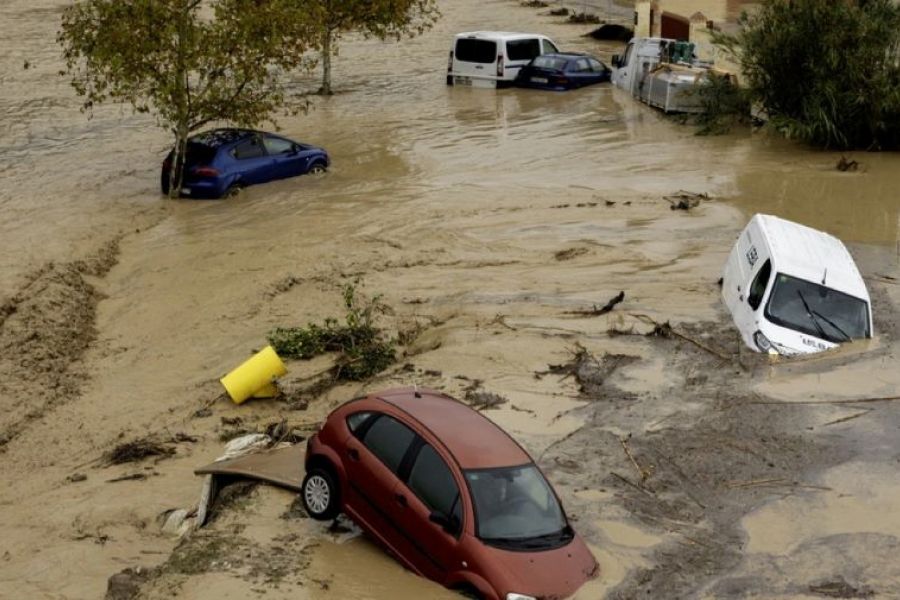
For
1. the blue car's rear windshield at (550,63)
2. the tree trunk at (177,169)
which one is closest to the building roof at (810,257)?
the tree trunk at (177,169)

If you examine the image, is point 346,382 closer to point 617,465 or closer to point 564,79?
point 617,465

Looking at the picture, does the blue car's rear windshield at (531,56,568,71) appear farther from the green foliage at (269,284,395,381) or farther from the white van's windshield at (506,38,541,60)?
the green foliage at (269,284,395,381)

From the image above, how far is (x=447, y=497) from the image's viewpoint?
9570 millimetres

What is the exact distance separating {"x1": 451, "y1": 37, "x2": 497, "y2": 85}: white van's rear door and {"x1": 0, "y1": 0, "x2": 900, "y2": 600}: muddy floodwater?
4309mm

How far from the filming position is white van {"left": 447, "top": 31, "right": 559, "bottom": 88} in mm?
34250

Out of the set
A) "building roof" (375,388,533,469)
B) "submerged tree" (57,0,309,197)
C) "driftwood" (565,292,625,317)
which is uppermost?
"submerged tree" (57,0,309,197)

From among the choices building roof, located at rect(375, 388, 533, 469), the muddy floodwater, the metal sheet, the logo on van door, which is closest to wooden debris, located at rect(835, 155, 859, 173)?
the muddy floodwater

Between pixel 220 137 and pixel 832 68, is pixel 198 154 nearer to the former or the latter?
pixel 220 137

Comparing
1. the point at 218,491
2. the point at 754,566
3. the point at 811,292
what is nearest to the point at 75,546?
the point at 218,491

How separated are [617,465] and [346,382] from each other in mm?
3921

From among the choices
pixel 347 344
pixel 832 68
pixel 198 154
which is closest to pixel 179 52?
pixel 198 154

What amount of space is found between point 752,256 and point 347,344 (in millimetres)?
4927

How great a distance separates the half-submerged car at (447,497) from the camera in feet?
30.5

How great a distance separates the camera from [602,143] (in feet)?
91.5
